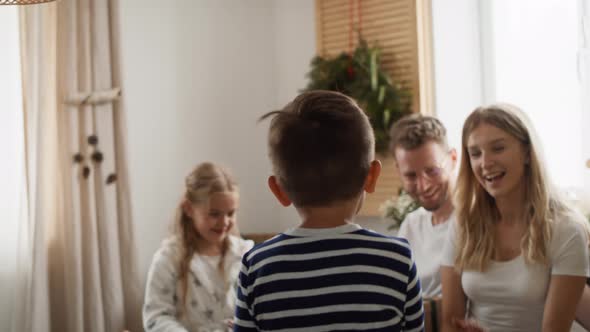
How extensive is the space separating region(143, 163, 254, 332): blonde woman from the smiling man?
2.07 feet

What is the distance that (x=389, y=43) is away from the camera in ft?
11.2

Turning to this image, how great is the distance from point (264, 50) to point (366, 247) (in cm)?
311

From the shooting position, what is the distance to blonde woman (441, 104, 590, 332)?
1.76 meters

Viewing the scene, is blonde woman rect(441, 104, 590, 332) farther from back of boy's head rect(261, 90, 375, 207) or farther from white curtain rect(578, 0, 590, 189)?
white curtain rect(578, 0, 590, 189)

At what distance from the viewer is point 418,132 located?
92.9 inches

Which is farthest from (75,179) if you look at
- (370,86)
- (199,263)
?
(370,86)

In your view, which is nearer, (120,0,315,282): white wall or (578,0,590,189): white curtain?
(578,0,590,189): white curtain

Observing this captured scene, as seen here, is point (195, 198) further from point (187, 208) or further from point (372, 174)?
point (372, 174)

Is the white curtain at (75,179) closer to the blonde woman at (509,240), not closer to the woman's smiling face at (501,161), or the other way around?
the blonde woman at (509,240)

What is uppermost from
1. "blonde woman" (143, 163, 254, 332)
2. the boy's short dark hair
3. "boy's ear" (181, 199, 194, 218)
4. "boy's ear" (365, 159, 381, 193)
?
the boy's short dark hair

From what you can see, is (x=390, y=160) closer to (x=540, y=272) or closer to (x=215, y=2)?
(x=215, y=2)

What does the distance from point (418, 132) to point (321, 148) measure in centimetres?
137

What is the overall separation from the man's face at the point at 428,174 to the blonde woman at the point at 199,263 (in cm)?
63

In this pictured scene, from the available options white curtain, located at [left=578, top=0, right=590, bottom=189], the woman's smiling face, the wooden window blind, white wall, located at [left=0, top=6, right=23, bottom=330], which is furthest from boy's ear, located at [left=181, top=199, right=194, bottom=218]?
white curtain, located at [left=578, top=0, right=590, bottom=189]
